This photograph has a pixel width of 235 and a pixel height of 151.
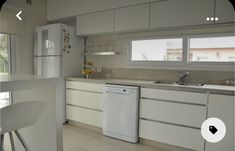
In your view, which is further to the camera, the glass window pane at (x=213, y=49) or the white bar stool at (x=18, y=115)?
the glass window pane at (x=213, y=49)

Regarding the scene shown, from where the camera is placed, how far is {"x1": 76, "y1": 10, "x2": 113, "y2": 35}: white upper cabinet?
327 cm

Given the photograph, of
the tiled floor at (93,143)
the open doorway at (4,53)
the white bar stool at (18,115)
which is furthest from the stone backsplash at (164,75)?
the white bar stool at (18,115)

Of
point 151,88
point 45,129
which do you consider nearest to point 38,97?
point 45,129

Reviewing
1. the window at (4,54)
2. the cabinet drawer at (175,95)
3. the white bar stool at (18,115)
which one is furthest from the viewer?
the window at (4,54)

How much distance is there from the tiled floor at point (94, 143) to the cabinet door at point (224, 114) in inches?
32.0

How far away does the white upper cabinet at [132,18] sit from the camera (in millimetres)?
2889

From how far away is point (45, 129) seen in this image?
1833 millimetres

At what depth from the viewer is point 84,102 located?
333 centimetres

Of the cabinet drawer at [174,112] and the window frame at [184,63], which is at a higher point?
the window frame at [184,63]

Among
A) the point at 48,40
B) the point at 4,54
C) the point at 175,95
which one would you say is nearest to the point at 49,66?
the point at 48,40

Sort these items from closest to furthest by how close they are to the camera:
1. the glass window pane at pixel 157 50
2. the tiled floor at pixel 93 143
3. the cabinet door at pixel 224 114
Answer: the cabinet door at pixel 224 114 → the tiled floor at pixel 93 143 → the glass window pane at pixel 157 50

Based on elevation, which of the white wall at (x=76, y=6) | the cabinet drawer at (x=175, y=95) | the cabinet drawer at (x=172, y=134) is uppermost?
the white wall at (x=76, y=6)

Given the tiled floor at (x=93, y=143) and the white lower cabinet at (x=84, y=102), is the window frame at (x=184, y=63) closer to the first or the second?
the white lower cabinet at (x=84, y=102)

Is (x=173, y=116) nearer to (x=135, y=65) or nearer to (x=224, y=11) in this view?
(x=135, y=65)
